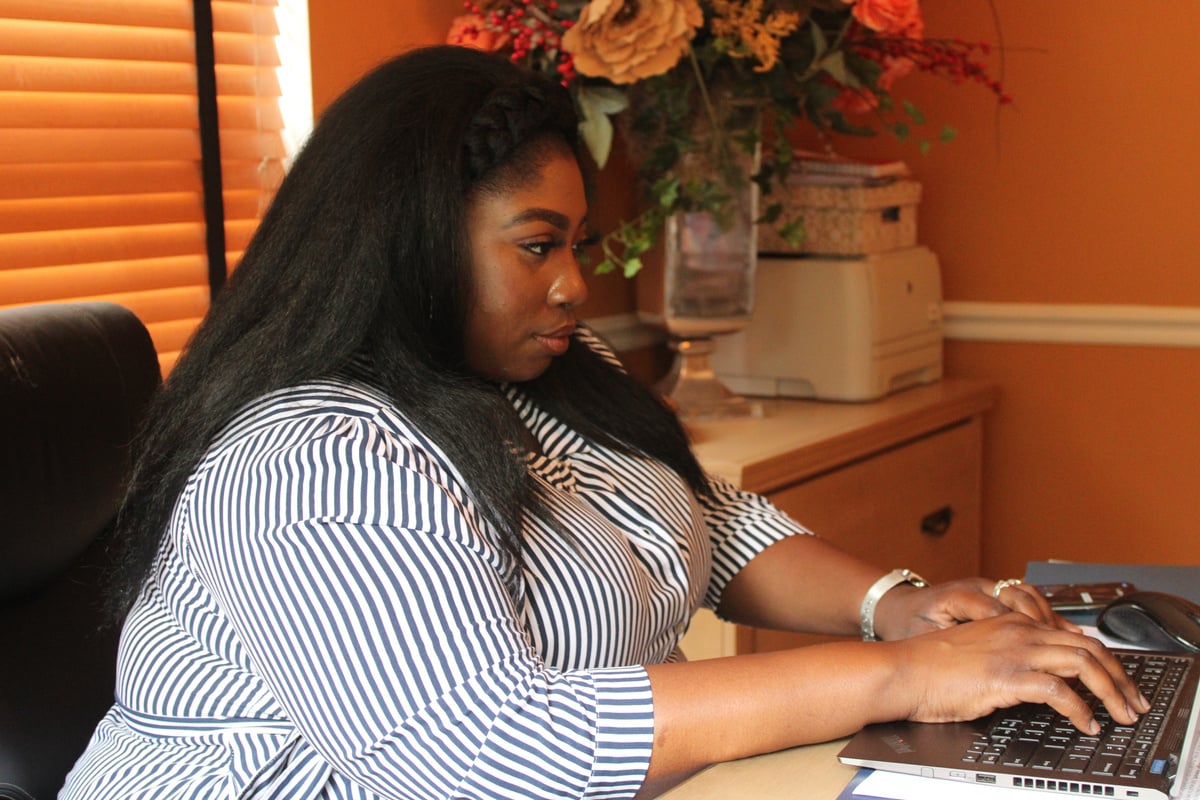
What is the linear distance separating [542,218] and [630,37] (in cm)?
81

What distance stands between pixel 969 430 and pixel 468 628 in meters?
1.92

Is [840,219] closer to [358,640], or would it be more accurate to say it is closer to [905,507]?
[905,507]

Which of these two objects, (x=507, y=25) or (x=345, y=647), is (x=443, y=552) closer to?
(x=345, y=647)

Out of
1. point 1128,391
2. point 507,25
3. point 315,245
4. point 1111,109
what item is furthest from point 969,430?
point 315,245

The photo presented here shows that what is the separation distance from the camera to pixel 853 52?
231 cm

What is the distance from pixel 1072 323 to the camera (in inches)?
109

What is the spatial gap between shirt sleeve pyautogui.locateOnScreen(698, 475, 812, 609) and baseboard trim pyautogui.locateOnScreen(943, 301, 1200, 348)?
1.42 meters

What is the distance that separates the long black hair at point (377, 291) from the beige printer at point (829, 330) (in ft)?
4.30

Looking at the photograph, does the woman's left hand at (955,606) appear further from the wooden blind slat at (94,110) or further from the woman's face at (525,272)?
the wooden blind slat at (94,110)

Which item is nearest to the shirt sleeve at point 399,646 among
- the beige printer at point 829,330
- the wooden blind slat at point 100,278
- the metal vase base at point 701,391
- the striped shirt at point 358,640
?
the striped shirt at point 358,640

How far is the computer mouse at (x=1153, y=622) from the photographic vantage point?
1241 millimetres

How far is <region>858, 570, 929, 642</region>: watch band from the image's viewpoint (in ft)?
4.65

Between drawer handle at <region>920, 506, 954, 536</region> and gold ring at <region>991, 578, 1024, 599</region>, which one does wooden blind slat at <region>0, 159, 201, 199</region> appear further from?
drawer handle at <region>920, 506, 954, 536</region>

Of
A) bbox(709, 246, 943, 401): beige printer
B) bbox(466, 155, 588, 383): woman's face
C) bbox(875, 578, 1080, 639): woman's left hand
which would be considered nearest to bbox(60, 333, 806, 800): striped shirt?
bbox(466, 155, 588, 383): woman's face
